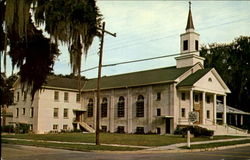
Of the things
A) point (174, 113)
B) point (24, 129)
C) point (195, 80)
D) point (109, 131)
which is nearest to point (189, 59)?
point (195, 80)

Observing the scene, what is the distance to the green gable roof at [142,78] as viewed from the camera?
155ft

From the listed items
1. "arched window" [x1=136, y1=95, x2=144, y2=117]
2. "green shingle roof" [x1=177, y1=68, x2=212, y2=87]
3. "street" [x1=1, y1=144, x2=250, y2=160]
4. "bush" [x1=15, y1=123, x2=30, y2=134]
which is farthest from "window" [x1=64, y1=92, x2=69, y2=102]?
"street" [x1=1, y1=144, x2=250, y2=160]

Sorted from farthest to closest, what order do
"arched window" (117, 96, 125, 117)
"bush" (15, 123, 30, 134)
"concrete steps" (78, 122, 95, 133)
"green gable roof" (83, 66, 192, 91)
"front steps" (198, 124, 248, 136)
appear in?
1. "concrete steps" (78, 122, 95, 133)
2. "arched window" (117, 96, 125, 117)
3. "bush" (15, 123, 30, 134)
4. "green gable roof" (83, 66, 192, 91)
5. "front steps" (198, 124, 248, 136)

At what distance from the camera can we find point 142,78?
5094 centimetres

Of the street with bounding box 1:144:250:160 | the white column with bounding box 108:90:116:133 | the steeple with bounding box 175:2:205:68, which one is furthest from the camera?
the white column with bounding box 108:90:116:133

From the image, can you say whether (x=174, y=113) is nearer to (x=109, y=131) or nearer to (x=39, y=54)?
(x=109, y=131)

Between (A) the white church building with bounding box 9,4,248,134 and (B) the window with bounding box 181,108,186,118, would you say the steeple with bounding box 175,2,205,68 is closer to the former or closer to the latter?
(A) the white church building with bounding box 9,4,248,134

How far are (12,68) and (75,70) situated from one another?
305 cm

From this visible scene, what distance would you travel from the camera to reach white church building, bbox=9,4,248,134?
45719mm

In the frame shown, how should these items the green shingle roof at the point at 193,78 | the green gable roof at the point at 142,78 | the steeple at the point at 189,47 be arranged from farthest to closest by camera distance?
the steeple at the point at 189,47 → the green gable roof at the point at 142,78 → the green shingle roof at the point at 193,78

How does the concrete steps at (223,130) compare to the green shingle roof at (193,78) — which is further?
the concrete steps at (223,130)

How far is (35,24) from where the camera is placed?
1616cm

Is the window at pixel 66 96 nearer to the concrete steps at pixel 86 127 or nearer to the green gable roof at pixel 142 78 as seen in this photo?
the green gable roof at pixel 142 78

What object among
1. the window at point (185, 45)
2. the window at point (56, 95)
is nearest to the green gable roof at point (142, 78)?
the window at point (185, 45)
